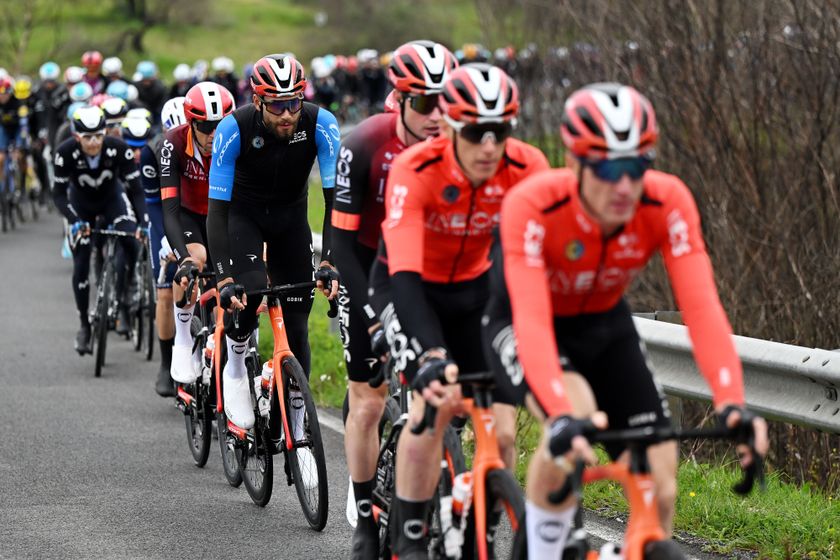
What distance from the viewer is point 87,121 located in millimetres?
12867

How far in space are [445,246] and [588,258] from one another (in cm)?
120

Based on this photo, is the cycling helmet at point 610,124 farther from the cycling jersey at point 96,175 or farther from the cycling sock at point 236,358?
the cycling jersey at point 96,175

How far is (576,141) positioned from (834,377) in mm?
2644

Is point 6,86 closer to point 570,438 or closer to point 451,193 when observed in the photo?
point 451,193

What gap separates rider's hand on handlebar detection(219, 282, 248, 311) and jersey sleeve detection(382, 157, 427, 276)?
89.2 inches

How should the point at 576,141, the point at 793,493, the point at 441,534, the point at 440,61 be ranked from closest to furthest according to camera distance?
the point at 576,141 → the point at 441,534 → the point at 440,61 → the point at 793,493

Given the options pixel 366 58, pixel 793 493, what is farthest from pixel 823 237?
pixel 366 58

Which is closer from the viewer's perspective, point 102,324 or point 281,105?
point 281,105

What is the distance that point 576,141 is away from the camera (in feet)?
14.4

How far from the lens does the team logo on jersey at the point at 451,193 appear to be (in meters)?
5.50

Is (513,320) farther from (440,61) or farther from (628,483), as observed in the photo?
(440,61)

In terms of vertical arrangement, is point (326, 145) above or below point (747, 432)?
above

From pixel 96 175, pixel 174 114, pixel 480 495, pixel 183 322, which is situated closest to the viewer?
pixel 480 495

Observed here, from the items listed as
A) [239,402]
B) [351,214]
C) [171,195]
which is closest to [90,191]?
[171,195]
